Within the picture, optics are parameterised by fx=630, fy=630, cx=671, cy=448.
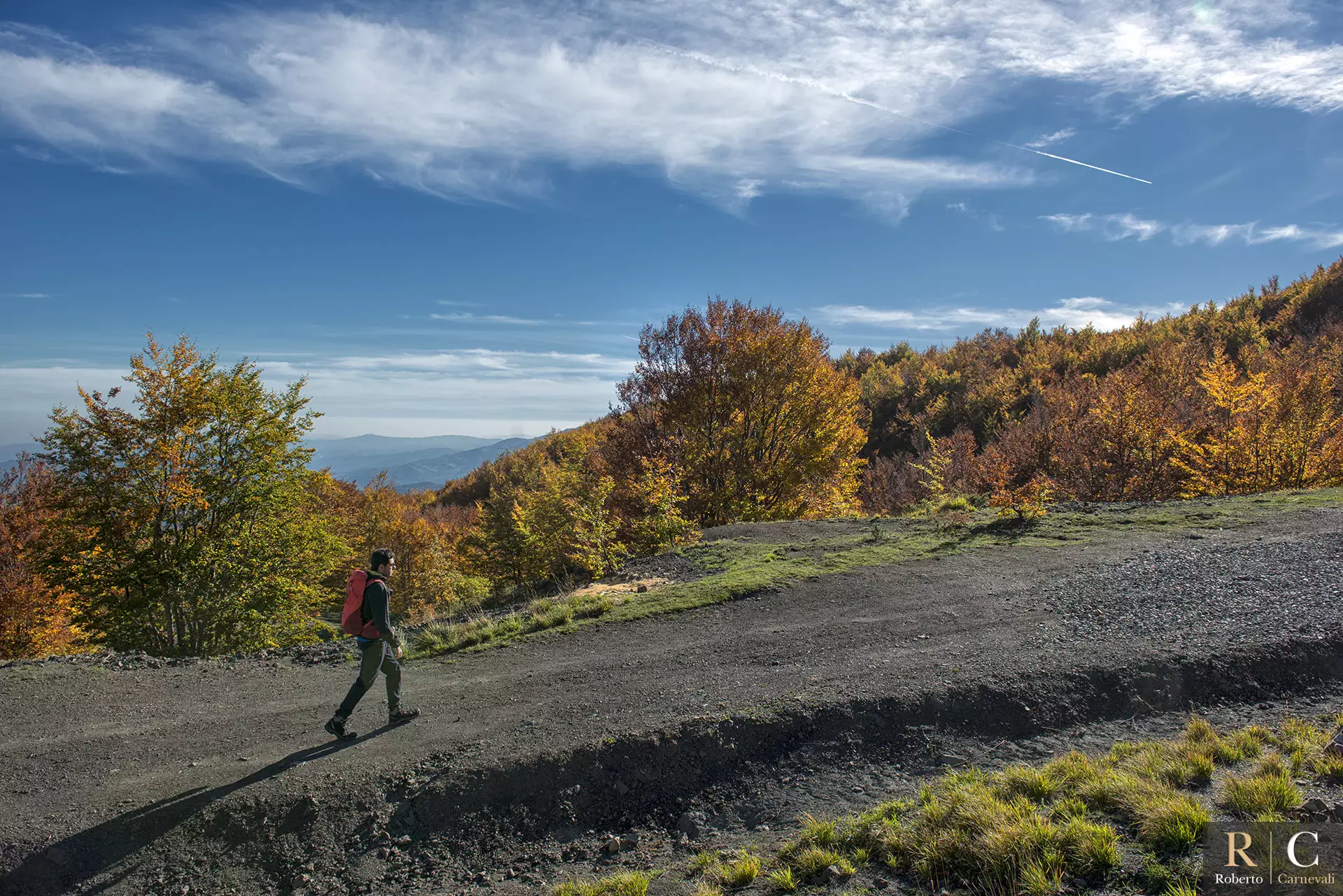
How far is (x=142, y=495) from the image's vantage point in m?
13.4

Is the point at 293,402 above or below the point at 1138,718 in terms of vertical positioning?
above

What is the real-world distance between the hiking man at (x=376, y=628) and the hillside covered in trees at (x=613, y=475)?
542 cm

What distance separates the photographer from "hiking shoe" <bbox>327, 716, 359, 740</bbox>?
5.75 metres

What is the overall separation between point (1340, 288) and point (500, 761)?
54.8 metres

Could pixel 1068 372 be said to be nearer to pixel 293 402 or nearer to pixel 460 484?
pixel 293 402

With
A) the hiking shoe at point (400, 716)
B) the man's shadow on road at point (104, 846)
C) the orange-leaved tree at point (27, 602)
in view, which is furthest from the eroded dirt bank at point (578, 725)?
the orange-leaved tree at point (27, 602)

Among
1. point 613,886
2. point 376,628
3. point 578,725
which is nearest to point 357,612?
point 376,628

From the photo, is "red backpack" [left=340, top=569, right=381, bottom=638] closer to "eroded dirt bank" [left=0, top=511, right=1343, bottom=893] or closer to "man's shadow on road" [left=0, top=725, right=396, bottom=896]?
"eroded dirt bank" [left=0, top=511, right=1343, bottom=893]

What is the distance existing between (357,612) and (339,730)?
1052 millimetres

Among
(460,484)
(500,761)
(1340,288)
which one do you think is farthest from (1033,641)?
(460,484)

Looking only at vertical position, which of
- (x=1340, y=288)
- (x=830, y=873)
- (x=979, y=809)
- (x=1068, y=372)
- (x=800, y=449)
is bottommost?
(x=830, y=873)

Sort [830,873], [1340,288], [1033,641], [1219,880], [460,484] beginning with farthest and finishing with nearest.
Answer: [460,484] < [1340,288] < [1033,641] < [830,873] < [1219,880]

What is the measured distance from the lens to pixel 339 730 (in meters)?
5.75

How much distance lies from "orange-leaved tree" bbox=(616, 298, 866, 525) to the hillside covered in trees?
0.06m
